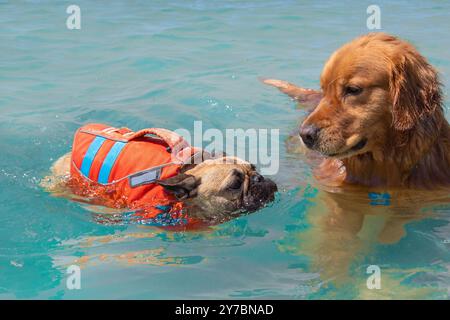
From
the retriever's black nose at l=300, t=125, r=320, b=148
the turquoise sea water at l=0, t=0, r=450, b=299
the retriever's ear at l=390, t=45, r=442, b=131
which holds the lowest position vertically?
the turquoise sea water at l=0, t=0, r=450, b=299

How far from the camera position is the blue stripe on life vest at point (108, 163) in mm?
7016

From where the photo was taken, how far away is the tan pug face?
21.0 ft

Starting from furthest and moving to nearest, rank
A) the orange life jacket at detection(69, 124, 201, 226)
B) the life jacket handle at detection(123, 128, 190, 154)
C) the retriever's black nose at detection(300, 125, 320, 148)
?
the life jacket handle at detection(123, 128, 190, 154) → the orange life jacket at detection(69, 124, 201, 226) → the retriever's black nose at detection(300, 125, 320, 148)

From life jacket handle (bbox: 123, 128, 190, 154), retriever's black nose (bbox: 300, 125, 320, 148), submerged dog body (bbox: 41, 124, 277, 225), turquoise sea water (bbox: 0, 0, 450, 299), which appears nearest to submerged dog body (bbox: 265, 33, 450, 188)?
retriever's black nose (bbox: 300, 125, 320, 148)

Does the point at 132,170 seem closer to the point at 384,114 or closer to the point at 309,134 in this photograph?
the point at 309,134

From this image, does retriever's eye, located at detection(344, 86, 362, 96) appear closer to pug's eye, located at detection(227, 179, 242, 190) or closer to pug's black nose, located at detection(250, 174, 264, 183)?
pug's black nose, located at detection(250, 174, 264, 183)

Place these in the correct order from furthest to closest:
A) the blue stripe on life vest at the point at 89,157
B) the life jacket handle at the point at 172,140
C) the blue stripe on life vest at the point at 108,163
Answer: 1. the blue stripe on life vest at the point at 89,157
2. the blue stripe on life vest at the point at 108,163
3. the life jacket handle at the point at 172,140

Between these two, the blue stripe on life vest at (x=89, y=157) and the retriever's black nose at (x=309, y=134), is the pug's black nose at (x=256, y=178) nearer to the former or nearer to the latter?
the retriever's black nose at (x=309, y=134)

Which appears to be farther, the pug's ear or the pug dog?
the pug dog

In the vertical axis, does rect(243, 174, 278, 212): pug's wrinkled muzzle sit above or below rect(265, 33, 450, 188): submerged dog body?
below

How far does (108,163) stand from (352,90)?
8.27ft

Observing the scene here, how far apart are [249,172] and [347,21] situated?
10.8m

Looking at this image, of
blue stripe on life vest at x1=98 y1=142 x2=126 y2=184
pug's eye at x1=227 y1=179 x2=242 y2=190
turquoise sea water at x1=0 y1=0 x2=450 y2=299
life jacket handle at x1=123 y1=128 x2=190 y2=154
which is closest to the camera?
turquoise sea water at x1=0 y1=0 x2=450 y2=299

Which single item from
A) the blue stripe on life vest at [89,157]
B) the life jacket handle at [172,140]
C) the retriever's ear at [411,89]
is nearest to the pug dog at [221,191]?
the life jacket handle at [172,140]
